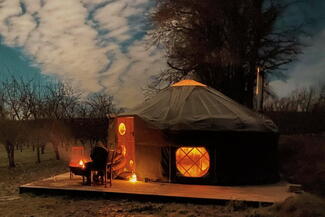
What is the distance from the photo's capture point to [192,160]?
6.38m

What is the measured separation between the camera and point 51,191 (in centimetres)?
557

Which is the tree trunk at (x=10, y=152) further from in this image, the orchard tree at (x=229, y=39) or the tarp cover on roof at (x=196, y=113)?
the orchard tree at (x=229, y=39)

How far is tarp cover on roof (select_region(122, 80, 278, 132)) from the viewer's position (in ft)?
19.3

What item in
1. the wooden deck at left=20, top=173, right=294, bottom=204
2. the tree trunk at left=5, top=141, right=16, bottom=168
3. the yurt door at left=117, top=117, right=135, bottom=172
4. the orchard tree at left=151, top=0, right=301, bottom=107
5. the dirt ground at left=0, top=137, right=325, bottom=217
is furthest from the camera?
the tree trunk at left=5, top=141, right=16, bottom=168

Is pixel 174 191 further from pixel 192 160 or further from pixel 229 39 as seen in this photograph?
pixel 229 39

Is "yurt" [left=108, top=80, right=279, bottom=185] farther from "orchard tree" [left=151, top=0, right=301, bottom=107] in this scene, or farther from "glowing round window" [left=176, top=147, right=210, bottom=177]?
"orchard tree" [left=151, top=0, right=301, bottom=107]

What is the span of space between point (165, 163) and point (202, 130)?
0.99 meters

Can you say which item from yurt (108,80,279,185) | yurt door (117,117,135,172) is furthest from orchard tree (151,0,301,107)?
yurt door (117,117,135,172)

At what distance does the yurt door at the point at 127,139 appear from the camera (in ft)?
22.3

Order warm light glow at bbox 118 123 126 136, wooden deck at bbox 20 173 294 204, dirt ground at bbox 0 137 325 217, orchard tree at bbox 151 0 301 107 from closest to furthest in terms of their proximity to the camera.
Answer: dirt ground at bbox 0 137 325 217 < wooden deck at bbox 20 173 294 204 < warm light glow at bbox 118 123 126 136 < orchard tree at bbox 151 0 301 107

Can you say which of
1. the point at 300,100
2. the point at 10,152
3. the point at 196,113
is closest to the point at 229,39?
the point at 196,113

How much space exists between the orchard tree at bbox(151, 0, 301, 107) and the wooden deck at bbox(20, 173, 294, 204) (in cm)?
480

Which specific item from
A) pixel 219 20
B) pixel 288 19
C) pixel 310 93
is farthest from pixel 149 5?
pixel 310 93

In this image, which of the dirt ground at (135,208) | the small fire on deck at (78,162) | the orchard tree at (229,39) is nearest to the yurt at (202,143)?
the small fire on deck at (78,162)
